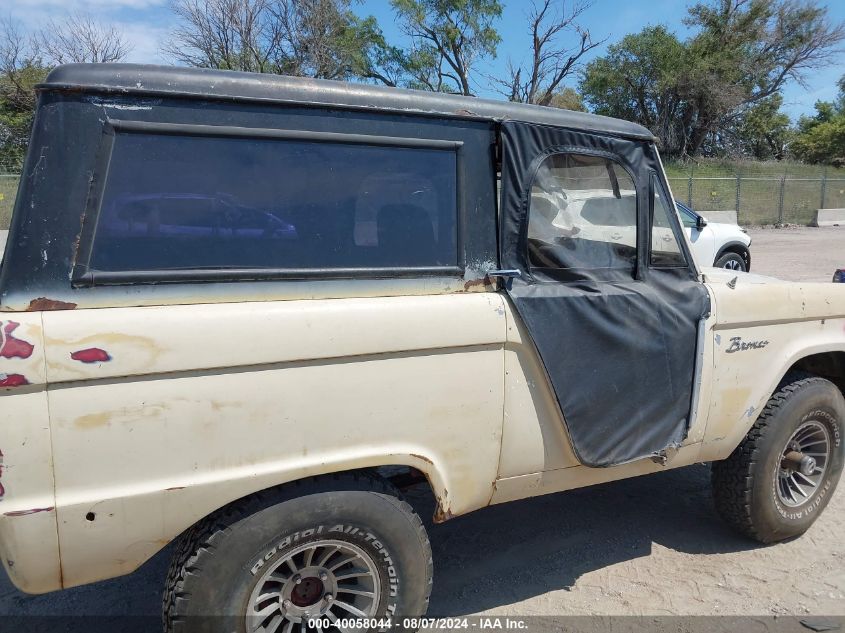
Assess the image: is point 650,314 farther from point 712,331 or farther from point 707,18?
point 707,18

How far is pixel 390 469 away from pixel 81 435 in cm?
219

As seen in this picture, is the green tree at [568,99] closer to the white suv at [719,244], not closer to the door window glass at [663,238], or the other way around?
the white suv at [719,244]

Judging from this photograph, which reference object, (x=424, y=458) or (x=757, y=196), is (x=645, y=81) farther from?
(x=424, y=458)

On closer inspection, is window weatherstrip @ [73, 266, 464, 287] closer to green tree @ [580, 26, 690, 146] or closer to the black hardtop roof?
the black hardtop roof

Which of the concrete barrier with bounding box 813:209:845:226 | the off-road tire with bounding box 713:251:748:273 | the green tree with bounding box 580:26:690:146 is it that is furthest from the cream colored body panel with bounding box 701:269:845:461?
the green tree with bounding box 580:26:690:146

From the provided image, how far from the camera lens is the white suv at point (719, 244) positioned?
Answer: 37.2 ft

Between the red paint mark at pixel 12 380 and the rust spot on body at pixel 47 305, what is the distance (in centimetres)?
20

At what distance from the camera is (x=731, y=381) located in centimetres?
325

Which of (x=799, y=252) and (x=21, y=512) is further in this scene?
(x=799, y=252)

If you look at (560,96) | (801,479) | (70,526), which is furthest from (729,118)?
(70,526)

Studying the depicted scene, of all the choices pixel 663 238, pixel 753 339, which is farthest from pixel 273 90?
pixel 753 339

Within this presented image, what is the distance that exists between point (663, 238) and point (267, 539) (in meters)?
2.17

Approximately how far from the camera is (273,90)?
7.45 ft

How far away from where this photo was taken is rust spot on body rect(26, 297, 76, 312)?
1.98 metres
